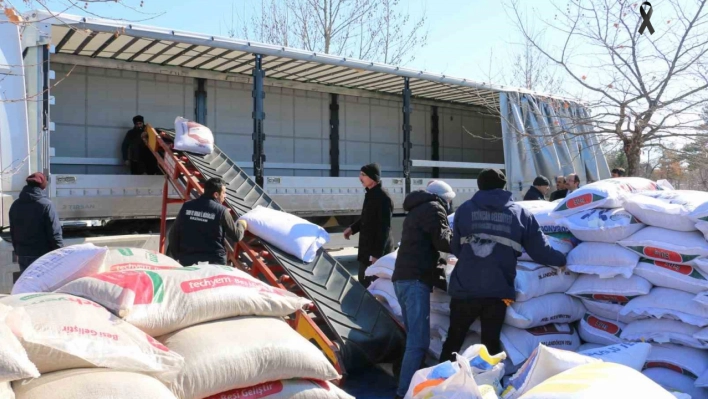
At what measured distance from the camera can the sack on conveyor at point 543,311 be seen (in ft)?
12.6

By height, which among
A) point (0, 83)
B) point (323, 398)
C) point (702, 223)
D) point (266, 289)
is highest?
point (0, 83)

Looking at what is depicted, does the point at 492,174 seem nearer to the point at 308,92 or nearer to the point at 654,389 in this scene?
the point at 654,389

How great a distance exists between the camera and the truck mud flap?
4.20 metres

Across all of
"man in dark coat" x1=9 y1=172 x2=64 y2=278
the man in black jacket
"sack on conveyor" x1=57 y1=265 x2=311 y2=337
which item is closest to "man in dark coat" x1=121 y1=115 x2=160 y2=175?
"man in dark coat" x1=9 y1=172 x2=64 y2=278

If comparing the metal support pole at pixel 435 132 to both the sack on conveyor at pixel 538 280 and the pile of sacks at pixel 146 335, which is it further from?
the pile of sacks at pixel 146 335

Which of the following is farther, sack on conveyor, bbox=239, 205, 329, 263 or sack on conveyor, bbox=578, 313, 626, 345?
sack on conveyor, bbox=239, 205, 329, 263

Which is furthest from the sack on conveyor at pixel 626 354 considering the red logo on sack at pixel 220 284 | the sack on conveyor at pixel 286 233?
the sack on conveyor at pixel 286 233

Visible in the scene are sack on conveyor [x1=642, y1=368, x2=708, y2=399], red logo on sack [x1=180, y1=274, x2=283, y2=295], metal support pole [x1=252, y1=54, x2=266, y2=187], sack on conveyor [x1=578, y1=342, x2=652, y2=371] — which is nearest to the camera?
red logo on sack [x1=180, y1=274, x2=283, y2=295]

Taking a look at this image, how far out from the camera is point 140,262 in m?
3.17

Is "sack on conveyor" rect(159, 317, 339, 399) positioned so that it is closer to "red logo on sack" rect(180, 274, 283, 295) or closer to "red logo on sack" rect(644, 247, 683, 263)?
"red logo on sack" rect(180, 274, 283, 295)

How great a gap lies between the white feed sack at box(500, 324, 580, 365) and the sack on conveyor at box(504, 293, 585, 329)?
0.05m

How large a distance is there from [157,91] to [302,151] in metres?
2.42

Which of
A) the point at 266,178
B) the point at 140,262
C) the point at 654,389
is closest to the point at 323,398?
the point at 140,262

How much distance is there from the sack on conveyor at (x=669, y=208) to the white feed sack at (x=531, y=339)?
884 mm
